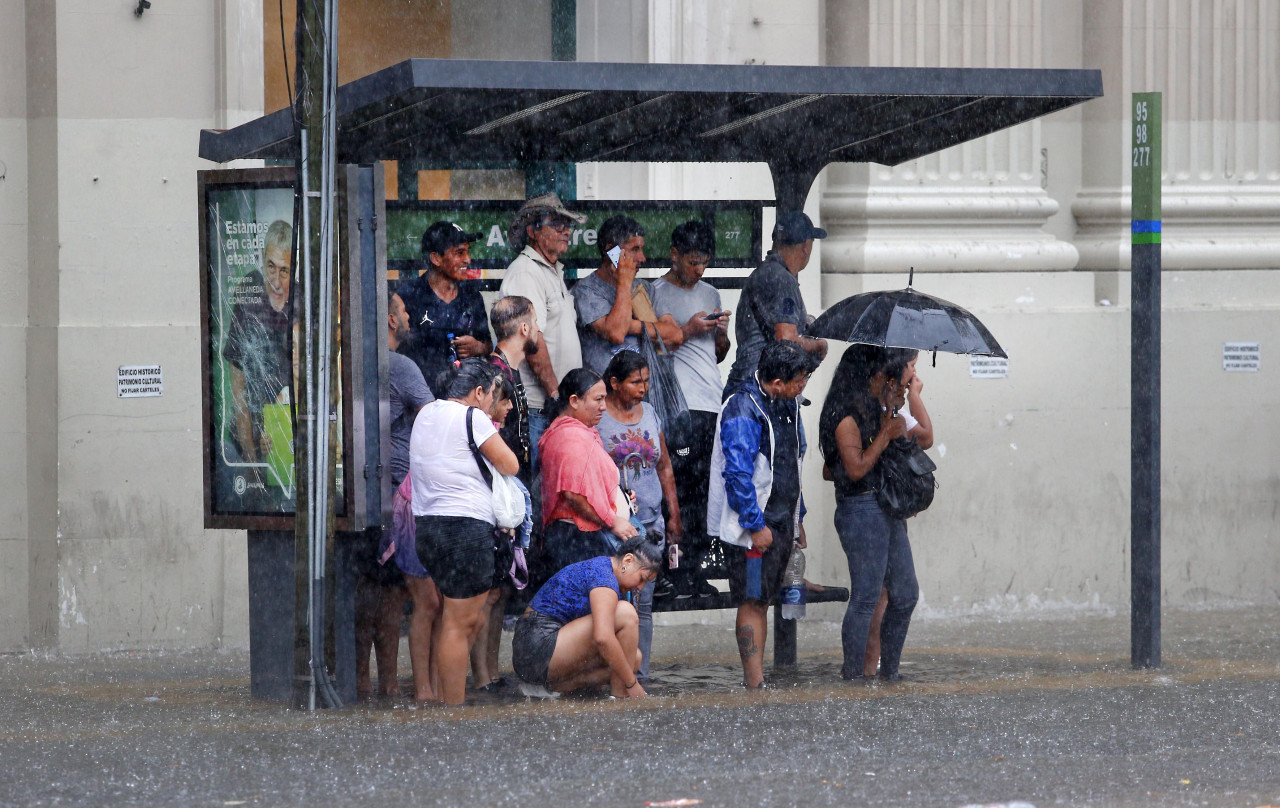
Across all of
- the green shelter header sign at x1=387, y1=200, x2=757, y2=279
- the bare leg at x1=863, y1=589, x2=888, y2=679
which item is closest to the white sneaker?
the bare leg at x1=863, y1=589, x2=888, y2=679

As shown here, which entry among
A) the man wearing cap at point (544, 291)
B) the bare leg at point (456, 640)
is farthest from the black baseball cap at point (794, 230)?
the bare leg at point (456, 640)

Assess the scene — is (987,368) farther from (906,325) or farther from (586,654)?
(586,654)

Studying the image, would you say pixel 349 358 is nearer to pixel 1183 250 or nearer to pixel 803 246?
pixel 803 246

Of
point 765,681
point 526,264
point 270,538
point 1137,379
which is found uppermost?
point 526,264

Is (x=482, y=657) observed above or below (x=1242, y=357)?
below

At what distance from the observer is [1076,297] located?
34.6 feet

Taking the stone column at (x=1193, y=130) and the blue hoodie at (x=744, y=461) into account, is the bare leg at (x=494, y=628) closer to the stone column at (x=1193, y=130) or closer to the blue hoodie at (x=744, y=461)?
the blue hoodie at (x=744, y=461)

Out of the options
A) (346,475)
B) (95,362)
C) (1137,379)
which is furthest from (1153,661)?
(95,362)

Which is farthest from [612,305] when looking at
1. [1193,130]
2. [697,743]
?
[1193,130]

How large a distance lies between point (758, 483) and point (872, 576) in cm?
74

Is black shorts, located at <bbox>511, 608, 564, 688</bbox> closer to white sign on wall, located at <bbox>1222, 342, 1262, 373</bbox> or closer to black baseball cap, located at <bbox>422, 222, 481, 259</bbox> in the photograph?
black baseball cap, located at <bbox>422, 222, 481, 259</bbox>

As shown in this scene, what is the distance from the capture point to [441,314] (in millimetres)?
7391

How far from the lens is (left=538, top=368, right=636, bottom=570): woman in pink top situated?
7.00m

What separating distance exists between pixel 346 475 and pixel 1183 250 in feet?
20.8
